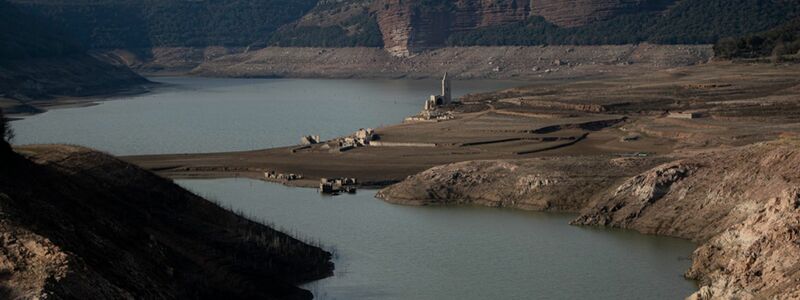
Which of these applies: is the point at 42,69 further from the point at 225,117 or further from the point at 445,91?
the point at 445,91

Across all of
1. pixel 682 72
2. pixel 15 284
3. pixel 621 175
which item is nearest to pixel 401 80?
pixel 682 72

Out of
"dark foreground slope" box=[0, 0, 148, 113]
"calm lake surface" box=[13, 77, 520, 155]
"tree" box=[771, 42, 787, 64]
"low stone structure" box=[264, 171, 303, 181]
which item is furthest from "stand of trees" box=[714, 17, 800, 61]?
"low stone structure" box=[264, 171, 303, 181]

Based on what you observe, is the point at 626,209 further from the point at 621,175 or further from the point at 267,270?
the point at 267,270

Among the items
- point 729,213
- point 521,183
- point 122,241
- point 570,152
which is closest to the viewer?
point 122,241

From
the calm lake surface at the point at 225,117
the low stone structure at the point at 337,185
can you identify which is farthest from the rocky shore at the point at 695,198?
the calm lake surface at the point at 225,117

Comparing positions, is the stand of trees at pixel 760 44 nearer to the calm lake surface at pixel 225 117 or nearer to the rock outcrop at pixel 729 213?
the calm lake surface at pixel 225 117

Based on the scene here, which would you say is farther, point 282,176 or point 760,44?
point 760,44

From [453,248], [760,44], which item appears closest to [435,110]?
[760,44]
